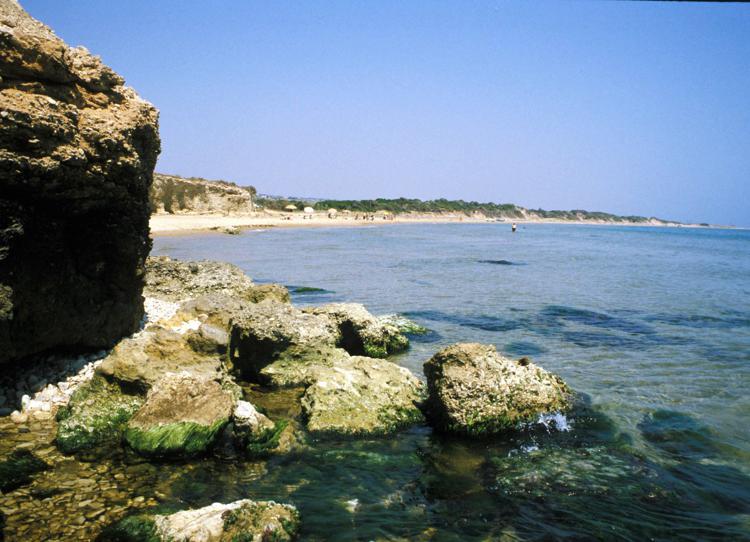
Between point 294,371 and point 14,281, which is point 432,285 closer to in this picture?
point 294,371

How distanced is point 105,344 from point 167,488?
3.96m

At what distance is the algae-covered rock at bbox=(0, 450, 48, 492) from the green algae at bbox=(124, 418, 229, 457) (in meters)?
0.90

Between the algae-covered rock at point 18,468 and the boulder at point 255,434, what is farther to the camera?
the boulder at point 255,434

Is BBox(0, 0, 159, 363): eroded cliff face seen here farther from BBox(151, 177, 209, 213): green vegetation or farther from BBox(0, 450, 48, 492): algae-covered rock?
BBox(151, 177, 209, 213): green vegetation

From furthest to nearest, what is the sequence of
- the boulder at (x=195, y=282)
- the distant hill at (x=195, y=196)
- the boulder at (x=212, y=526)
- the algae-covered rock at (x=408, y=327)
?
the distant hill at (x=195, y=196)
the boulder at (x=195, y=282)
the algae-covered rock at (x=408, y=327)
the boulder at (x=212, y=526)

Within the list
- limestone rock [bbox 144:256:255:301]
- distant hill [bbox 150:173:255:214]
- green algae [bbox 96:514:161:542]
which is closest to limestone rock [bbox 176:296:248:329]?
limestone rock [bbox 144:256:255:301]

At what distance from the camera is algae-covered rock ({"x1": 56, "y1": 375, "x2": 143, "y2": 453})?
5.96m

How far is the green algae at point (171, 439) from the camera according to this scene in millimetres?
5762

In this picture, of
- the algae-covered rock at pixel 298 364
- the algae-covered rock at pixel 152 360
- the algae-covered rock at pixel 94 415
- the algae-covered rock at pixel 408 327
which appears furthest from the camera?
the algae-covered rock at pixel 408 327

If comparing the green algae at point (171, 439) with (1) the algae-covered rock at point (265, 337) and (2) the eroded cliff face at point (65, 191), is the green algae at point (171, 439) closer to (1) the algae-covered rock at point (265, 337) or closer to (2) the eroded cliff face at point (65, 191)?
(2) the eroded cliff face at point (65, 191)

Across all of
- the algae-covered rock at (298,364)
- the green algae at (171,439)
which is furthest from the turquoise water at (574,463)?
the algae-covered rock at (298,364)

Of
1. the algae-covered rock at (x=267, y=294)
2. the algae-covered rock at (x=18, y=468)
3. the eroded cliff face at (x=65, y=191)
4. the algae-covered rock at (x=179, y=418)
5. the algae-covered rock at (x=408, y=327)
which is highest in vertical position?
the eroded cliff face at (x=65, y=191)

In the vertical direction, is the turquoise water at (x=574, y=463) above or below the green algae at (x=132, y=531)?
below

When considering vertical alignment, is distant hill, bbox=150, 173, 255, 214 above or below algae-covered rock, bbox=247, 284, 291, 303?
above
